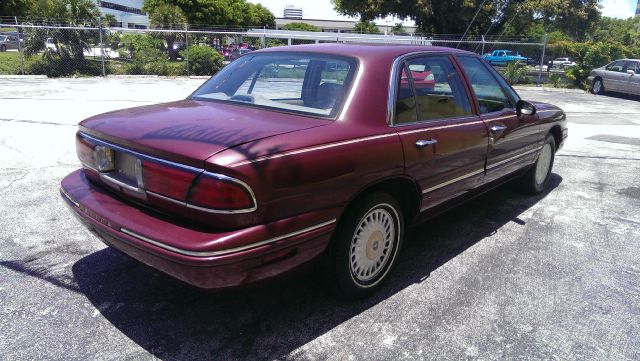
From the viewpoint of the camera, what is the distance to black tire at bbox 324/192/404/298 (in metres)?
2.98

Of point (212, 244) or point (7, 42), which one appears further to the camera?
point (7, 42)

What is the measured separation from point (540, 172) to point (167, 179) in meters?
4.51

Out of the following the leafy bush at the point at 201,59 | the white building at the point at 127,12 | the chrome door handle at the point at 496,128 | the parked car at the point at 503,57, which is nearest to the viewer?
the chrome door handle at the point at 496,128

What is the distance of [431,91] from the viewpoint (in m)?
3.74

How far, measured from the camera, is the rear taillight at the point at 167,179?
251cm

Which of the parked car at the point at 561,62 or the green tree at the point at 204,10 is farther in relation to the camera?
the green tree at the point at 204,10

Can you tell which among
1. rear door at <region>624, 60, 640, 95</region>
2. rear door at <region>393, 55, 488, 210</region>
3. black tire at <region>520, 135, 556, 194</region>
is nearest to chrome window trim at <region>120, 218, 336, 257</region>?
rear door at <region>393, 55, 488, 210</region>

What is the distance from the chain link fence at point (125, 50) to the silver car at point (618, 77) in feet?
10.8

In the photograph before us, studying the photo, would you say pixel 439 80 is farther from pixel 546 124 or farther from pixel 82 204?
pixel 82 204

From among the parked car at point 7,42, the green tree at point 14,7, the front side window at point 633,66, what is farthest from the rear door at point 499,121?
the green tree at point 14,7

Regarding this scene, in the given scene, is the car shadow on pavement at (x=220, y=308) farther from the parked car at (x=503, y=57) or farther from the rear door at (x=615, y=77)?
the parked car at (x=503, y=57)

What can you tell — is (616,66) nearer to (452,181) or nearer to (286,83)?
(452,181)

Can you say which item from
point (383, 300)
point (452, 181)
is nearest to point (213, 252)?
point (383, 300)

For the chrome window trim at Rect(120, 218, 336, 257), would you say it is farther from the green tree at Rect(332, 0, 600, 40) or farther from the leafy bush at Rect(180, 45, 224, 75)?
the green tree at Rect(332, 0, 600, 40)
